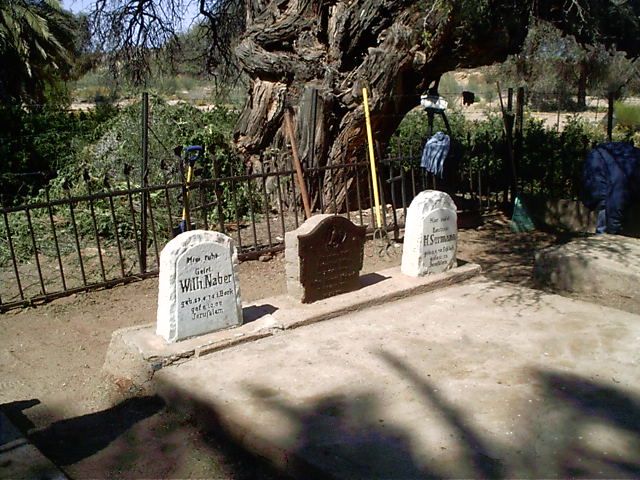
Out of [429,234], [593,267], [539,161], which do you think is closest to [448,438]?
[429,234]

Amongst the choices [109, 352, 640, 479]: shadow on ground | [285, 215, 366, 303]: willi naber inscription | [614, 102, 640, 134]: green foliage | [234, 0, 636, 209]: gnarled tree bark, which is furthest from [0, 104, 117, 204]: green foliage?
[614, 102, 640, 134]: green foliage

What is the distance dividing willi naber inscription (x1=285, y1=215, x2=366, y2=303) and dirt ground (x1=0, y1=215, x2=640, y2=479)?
1.21 meters

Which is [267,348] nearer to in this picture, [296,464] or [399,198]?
[296,464]

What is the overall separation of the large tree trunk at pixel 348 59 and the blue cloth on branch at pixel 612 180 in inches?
91.8

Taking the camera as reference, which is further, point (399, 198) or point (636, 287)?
point (399, 198)

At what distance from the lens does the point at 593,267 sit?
552 centimetres

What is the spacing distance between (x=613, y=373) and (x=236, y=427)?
2331mm

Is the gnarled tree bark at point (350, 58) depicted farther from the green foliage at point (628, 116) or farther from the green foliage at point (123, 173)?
the green foliage at point (628, 116)

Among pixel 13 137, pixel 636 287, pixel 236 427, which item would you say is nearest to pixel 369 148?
pixel 636 287

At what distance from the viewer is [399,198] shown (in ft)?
31.4

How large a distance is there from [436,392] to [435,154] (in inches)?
200

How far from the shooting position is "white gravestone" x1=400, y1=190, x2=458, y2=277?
18.5 feet

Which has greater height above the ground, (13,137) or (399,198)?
(13,137)

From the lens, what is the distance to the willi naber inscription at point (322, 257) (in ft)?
16.6
